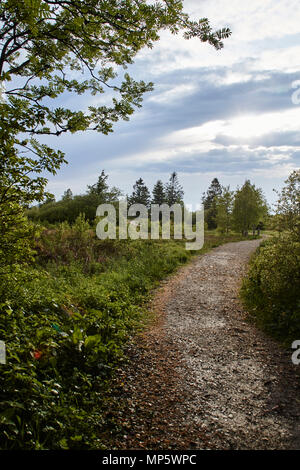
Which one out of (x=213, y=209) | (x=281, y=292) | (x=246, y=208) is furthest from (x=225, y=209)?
(x=281, y=292)

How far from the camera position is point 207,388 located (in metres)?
4.38

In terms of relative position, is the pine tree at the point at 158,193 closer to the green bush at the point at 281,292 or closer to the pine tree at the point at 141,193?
the pine tree at the point at 141,193

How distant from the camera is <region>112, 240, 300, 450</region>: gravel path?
344 centimetres

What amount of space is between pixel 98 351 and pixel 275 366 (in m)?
2.97

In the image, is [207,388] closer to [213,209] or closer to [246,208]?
[246,208]

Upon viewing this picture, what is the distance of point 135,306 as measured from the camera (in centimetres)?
759

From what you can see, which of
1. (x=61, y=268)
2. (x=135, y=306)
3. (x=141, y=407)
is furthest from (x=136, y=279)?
(x=141, y=407)

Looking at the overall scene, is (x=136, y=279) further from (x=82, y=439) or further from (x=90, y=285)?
(x=82, y=439)

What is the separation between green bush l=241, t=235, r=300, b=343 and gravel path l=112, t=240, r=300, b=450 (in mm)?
359

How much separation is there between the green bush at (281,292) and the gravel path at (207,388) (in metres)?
0.36

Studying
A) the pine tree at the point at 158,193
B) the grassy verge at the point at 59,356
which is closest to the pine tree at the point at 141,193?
the pine tree at the point at 158,193

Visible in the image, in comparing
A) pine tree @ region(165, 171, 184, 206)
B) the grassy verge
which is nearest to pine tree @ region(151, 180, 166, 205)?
pine tree @ region(165, 171, 184, 206)

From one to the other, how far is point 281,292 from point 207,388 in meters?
3.55
